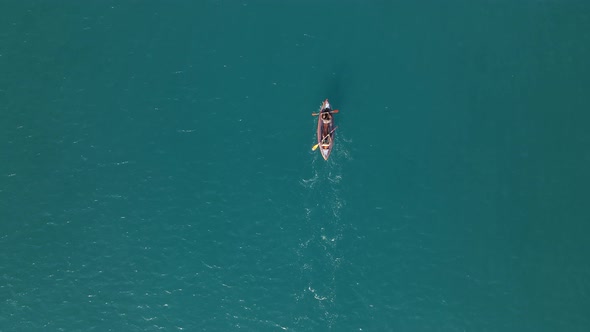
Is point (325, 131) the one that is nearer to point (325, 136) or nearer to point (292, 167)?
point (325, 136)

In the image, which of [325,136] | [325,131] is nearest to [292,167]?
[325,136]

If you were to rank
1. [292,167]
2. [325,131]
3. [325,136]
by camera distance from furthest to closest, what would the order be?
[292,167] < [325,131] < [325,136]

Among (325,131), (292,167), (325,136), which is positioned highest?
(325,131)

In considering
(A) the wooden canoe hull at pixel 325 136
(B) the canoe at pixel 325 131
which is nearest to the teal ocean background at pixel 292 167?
(A) the wooden canoe hull at pixel 325 136

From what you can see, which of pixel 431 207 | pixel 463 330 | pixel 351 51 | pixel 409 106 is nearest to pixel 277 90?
pixel 351 51

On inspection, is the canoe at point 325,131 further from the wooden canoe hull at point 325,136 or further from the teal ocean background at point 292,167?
the teal ocean background at point 292,167

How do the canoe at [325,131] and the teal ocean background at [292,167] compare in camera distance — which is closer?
the teal ocean background at [292,167]
